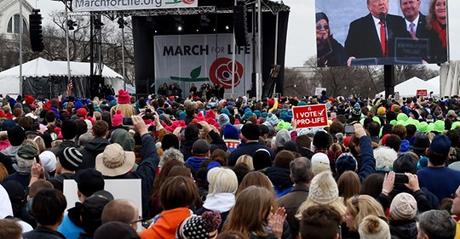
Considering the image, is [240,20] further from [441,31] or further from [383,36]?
[441,31]

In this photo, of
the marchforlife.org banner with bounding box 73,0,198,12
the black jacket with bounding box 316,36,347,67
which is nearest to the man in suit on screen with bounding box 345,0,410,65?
the black jacket with bounding box 316,36,347,67

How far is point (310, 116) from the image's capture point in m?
11.4

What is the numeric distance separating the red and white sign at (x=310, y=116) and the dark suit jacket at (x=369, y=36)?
24243mm

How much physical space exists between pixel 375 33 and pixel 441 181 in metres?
28.6

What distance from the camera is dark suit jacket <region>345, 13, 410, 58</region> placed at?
34.6m

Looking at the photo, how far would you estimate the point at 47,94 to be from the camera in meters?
39.2

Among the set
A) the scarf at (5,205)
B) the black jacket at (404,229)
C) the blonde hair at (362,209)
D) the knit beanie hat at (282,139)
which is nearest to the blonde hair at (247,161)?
the knit beanie hat at (282,139)

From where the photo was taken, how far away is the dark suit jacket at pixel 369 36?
34.6 metres

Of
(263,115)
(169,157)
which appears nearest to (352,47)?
(263,115)

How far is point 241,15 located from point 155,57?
35.8ft

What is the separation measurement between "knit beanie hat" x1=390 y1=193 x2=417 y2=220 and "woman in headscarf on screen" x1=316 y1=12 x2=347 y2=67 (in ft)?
101

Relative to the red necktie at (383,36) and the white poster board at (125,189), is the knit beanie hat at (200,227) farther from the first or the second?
the red necktie at (383,36)

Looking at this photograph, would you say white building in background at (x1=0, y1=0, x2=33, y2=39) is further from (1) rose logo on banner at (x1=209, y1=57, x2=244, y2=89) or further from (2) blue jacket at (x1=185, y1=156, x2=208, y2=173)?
(2) blue jacket at (x1=185, y1=156, x2=208, y2=173)

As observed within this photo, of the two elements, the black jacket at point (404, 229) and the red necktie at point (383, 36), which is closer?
the black jacket at point (404, 229)
